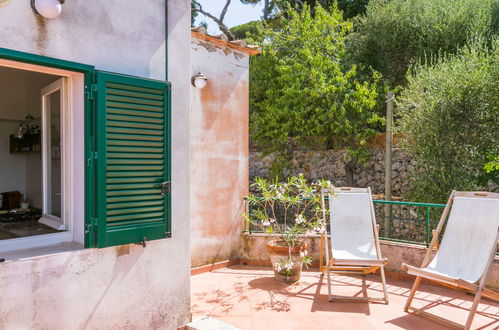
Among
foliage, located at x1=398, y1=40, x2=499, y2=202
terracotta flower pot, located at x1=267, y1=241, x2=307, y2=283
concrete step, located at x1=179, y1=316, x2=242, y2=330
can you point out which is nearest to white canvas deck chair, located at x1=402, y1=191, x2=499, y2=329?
terracotta flower pot, located at x1=267, y1=241, x2=307, y2=283

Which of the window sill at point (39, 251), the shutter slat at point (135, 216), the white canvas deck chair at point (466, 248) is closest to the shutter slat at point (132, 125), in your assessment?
the shutter slat at point (135, 216)

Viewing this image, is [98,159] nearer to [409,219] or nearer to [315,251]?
[315,251]

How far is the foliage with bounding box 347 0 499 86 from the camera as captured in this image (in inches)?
432

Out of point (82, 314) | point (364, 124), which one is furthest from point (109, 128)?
point (364, 124)

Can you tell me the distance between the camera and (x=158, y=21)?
3.42m

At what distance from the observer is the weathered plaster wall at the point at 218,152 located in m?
5.53

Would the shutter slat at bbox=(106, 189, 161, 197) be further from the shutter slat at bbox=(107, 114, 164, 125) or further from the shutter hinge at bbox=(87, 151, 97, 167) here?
the shutter slat at bbox=(107, 114, 164, 125)

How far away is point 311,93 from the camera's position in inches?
449

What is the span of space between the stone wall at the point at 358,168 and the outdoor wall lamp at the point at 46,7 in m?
10.4

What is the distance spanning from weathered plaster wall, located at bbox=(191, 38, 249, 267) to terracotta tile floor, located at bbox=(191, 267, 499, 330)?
0.68m

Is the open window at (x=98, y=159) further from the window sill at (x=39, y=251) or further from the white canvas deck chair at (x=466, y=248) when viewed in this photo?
the white canvas deck chair at (x=466, y=248)

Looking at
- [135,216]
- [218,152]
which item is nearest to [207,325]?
[135,216]

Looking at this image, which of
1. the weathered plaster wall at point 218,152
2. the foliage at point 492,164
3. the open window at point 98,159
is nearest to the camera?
the open window at point 98,159

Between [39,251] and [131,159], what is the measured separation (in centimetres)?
100
